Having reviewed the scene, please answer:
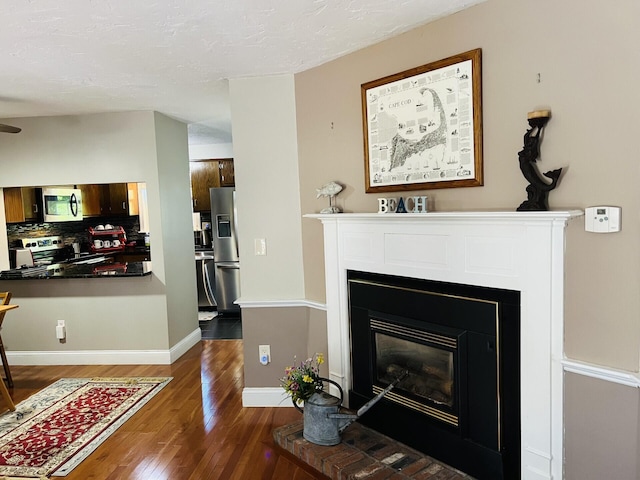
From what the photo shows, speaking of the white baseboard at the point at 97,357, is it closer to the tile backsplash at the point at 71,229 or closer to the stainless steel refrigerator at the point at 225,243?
the tile backsplash at the point at 71,229

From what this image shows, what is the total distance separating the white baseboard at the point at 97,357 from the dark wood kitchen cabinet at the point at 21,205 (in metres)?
1.48

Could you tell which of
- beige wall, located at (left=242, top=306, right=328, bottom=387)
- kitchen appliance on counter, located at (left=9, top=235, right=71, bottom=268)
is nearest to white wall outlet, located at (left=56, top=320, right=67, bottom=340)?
kitchen appliance on counter, located at (left=9, top=235, right=71, bottom=268)

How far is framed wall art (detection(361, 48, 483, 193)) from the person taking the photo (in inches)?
93.9

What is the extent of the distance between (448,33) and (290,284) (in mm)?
1945

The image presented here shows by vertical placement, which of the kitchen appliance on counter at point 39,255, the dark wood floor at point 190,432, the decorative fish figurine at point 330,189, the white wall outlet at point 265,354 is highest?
the decorative fish figurine at point 330,189

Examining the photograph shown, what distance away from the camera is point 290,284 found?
3537 millimetres

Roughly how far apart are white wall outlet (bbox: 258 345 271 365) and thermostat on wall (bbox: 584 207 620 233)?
2.34 meters

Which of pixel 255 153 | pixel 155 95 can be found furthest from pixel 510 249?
pixel 155 95

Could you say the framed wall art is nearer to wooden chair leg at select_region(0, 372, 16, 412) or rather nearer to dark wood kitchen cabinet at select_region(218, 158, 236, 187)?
wooden chair leg at select_region(0, 372, 16, 412)

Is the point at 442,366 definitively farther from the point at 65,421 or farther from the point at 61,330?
the point at 61,330

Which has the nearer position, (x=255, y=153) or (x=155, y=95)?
(x=255, y=153)

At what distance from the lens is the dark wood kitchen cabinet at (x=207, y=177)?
6941 mm

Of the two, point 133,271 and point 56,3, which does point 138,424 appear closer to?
point 133,271

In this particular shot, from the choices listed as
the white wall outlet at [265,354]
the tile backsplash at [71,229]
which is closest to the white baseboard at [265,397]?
the white wall outlet at [265,354]
